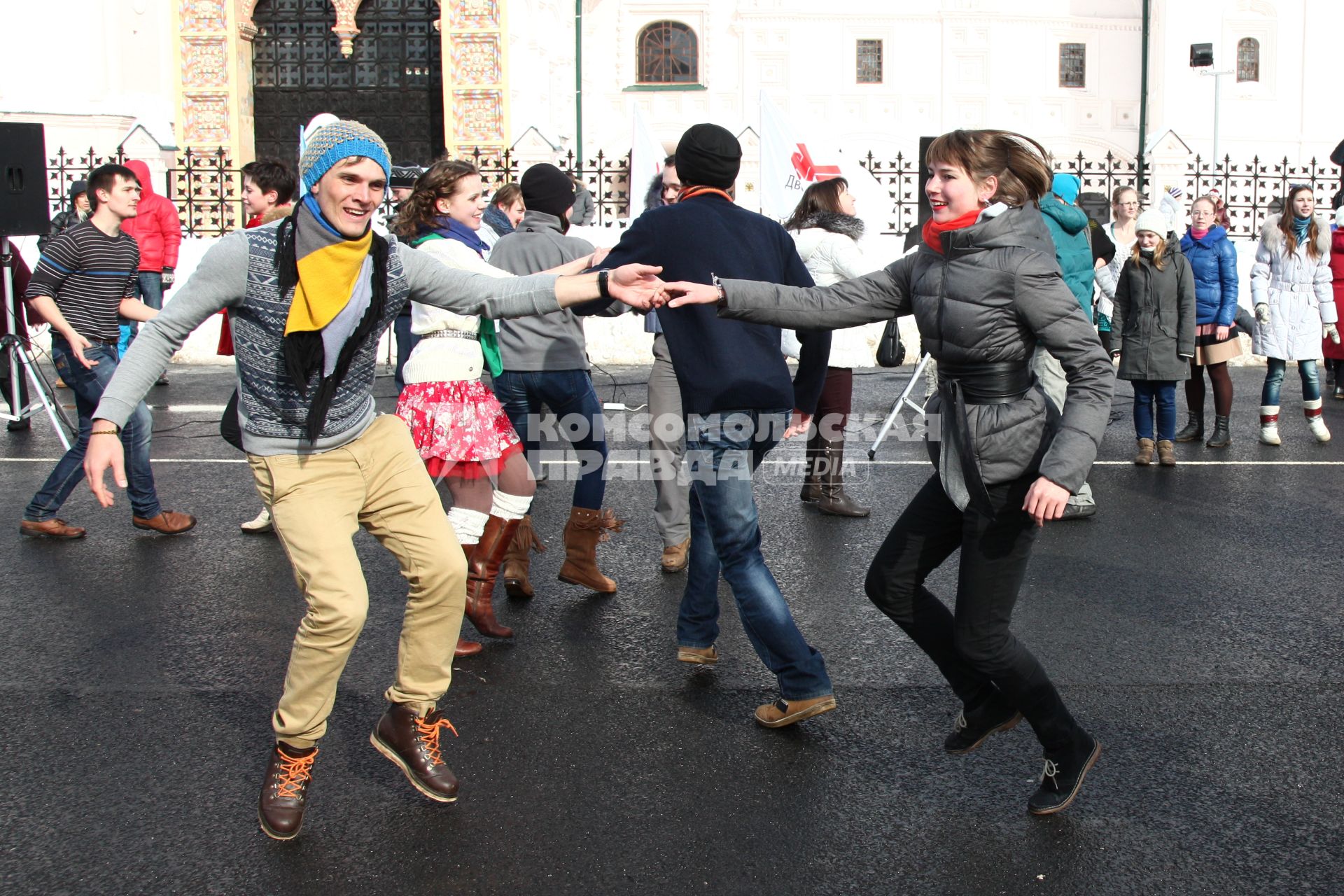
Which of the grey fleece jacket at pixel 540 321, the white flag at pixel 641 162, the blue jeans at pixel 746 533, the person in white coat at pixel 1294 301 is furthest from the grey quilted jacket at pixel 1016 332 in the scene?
the white flag at pixel 641 162

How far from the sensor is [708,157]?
4531mm

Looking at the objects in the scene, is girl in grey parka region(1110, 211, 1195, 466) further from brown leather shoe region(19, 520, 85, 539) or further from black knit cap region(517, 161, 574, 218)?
brown leather shoe region(19, 520, 85, 539)

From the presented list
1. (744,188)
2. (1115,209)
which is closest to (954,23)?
(744,188)

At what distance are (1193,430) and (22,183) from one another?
971 cm

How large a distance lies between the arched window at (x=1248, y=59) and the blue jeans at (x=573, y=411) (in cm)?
3826

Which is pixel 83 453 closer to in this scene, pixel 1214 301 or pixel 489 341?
pixel 489 341

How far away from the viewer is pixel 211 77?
1107 inches

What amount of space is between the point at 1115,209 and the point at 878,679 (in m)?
7.97

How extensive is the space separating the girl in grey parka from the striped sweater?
6359mm

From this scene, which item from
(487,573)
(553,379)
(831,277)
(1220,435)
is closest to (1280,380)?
(1220,435)

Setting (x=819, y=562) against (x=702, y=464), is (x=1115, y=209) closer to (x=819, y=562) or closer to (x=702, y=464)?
(x=819, y=562)

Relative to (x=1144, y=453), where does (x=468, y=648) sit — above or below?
below

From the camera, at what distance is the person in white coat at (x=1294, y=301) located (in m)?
10.3

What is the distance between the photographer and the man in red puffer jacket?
12.7 meters
